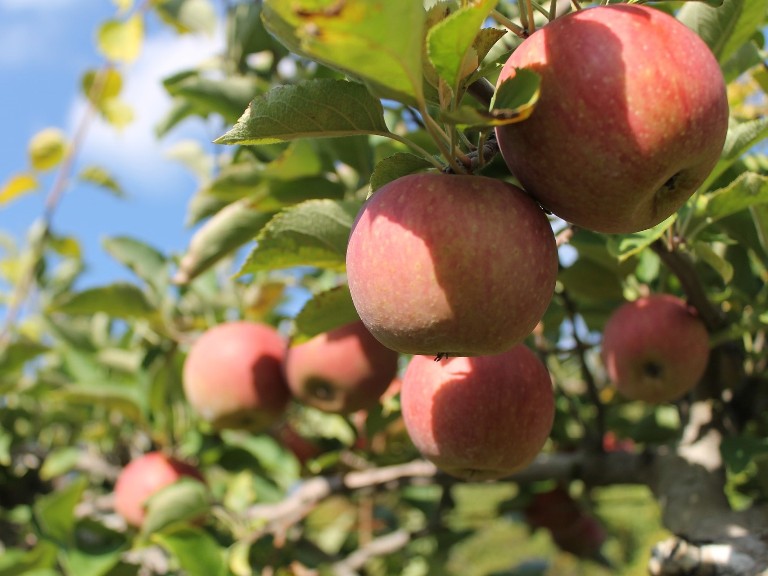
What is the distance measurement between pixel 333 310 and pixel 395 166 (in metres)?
0.33

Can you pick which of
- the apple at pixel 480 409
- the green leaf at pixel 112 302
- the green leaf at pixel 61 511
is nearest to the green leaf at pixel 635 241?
the apple at pixel 480 409

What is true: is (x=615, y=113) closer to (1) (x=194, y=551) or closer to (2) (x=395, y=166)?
(2) (x=395, y=166)

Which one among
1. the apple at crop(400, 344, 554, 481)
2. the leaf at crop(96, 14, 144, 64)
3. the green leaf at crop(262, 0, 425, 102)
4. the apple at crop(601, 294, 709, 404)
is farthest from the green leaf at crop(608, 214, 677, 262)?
the leaf at crop(96, 14, 144, 64)

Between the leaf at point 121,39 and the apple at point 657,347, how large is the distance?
55.6 inches

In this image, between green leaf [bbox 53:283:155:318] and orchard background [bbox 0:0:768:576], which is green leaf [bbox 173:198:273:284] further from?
green leaf [bbox 53:283:155:318]

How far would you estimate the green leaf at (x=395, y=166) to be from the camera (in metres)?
0.82

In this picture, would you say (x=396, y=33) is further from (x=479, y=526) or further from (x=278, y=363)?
(x=479, y=526)

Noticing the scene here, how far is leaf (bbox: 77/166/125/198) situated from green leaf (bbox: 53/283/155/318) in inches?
30.3

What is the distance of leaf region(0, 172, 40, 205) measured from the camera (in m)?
2.33

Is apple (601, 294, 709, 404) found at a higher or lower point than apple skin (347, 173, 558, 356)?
lower

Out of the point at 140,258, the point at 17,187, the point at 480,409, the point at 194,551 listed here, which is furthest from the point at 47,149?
the point at 480,409

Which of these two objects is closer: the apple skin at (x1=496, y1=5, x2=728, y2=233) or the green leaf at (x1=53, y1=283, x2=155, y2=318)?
the apple skin at (x1=496, y1=5, x2=728, y2=233)

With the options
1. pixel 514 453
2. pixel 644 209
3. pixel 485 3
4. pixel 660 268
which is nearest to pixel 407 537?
pixel 660 268

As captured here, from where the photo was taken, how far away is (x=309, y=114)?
2.47 feet
